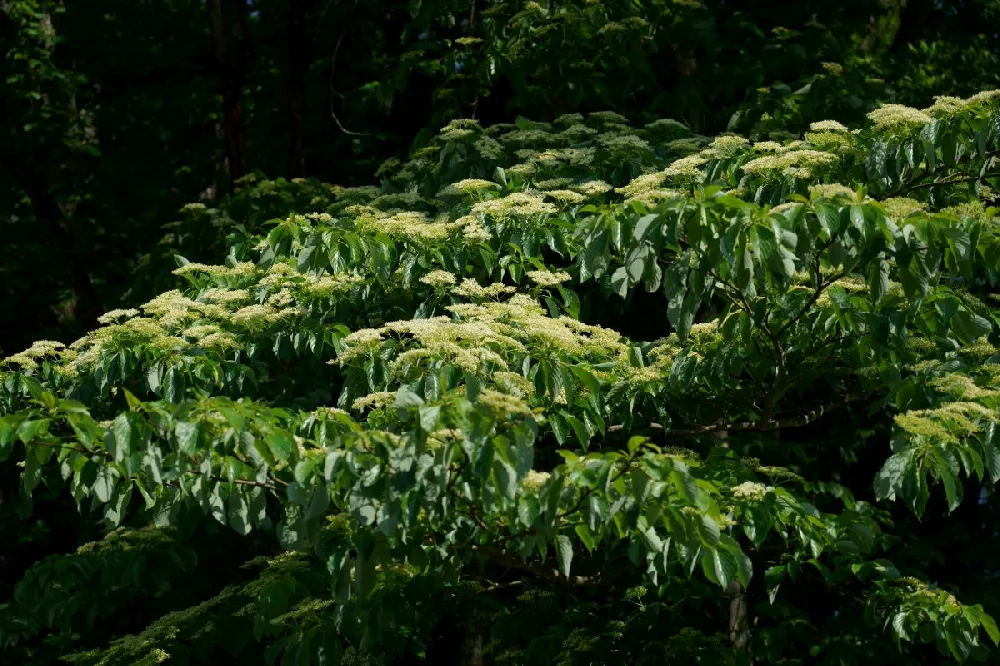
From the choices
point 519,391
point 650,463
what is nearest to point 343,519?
point 519,391

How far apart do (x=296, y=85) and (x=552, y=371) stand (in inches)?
202

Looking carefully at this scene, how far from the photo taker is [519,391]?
3908 mm

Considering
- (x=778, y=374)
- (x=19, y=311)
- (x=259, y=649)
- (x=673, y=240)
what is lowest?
(x=259, y=649)

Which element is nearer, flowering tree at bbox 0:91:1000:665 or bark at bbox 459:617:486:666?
flowering tree at bbox 0:91:1000:665

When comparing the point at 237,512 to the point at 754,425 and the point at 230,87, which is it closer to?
the point at 754,425

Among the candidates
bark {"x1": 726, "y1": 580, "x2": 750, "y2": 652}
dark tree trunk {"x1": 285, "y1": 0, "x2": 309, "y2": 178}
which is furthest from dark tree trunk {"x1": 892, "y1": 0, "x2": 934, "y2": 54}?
bark {"x1": 726, "y1": 580, "x2": 750, "y2": 652}

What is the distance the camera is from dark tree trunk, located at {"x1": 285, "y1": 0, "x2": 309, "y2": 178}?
8.63 metres

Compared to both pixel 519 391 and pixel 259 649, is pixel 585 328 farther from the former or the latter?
pixel 259 649

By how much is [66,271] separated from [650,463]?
20.9 ft

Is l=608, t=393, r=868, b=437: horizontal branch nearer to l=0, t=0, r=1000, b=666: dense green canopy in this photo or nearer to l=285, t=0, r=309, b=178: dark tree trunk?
l=0, t=0, r=1000, b=666: dense green canopy

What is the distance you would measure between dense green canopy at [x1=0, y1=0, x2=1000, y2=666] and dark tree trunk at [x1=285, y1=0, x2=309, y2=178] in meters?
0.03

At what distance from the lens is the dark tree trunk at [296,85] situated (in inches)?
340

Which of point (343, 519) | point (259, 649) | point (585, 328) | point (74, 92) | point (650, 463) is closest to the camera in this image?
point (650, 463)

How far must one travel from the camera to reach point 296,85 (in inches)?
342
